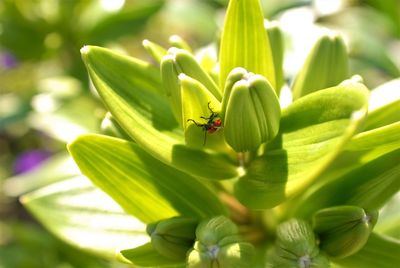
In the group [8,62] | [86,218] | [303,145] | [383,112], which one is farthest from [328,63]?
[8,62]

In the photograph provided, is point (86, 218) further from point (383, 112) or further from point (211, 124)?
point (383, 112)

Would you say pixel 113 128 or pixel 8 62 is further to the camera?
pixel 8 62

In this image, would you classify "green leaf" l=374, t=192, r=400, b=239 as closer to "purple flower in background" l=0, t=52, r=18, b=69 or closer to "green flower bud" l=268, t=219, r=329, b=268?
"green flower bud" l=268, t=219, r=329, b=268

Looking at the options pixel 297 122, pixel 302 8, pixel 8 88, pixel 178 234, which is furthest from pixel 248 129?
pixel 8 88

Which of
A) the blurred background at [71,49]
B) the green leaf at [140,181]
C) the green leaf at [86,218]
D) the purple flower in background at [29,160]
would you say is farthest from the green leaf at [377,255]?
the purple flower in background at [29,160]

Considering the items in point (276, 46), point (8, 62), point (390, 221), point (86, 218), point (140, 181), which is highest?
point (276, 46)
